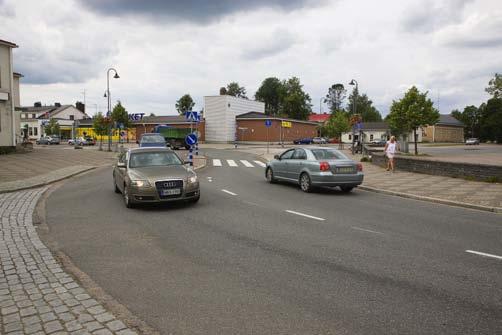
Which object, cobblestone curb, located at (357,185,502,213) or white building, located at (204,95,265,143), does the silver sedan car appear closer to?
cobblestone curb, located at (357,185,502,213)

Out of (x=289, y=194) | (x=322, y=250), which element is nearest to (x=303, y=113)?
(x=289, y=194)

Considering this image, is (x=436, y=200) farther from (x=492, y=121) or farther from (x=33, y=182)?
(x=492, y=121)

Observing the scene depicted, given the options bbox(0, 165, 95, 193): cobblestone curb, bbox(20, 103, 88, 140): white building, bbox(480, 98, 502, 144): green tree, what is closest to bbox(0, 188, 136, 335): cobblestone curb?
bbox(0, 165, 95, 193): cobblestone curb

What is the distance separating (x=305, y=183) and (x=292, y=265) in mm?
7990

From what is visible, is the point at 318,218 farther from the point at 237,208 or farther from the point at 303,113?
the point at 303,113

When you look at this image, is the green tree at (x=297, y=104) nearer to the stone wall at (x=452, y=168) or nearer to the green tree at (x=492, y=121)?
the green tree at (x=492, y=121)

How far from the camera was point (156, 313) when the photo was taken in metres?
3.99

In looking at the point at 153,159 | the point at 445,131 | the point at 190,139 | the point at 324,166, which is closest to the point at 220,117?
the point at 190,139

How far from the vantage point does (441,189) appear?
13422 millimetres

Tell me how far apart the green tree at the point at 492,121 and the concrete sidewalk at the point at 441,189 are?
3366 inches

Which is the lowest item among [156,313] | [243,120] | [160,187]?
[156,313]

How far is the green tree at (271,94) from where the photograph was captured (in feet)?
379

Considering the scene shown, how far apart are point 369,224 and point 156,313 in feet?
17.6

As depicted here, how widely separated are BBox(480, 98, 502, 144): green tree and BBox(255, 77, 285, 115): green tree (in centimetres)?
5003
